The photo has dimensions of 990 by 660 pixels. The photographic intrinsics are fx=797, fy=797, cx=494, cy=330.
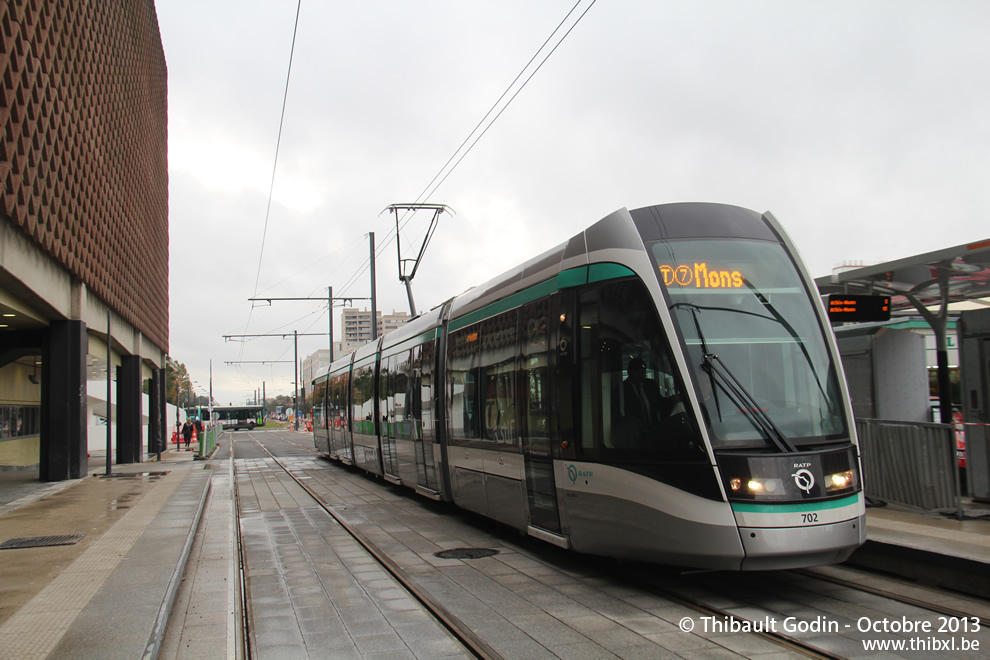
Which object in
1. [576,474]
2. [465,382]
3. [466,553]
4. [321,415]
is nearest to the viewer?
[576,474]

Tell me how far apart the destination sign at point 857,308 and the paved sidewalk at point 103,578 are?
8.02 meters

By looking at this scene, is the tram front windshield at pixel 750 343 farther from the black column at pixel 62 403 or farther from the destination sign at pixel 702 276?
the black column at pixel 62 403

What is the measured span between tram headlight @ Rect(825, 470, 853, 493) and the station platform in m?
1.28

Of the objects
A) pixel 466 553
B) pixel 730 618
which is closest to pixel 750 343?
pixel 730 618

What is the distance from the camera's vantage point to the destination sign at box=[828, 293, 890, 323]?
9.88 m

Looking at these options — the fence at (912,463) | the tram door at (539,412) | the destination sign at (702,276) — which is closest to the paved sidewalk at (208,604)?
the tram door at (539,412)

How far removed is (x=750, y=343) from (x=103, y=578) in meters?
6.18

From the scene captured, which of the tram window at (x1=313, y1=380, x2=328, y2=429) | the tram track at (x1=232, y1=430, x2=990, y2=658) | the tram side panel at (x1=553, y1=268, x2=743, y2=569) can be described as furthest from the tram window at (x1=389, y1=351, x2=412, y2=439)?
the tram window at (x1=313, y1=380, x2=328, y2=429)

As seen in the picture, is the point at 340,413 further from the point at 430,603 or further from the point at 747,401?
the point at 747,401

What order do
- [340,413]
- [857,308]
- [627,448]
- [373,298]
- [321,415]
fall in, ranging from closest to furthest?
[627,448] < [857,308] < [340,413] < [321,415] < [373,298]

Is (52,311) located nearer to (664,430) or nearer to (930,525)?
(664,430)

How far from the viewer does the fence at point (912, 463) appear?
9.01 m

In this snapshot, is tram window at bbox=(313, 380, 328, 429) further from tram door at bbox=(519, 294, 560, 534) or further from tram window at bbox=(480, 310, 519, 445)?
tram door at bbox=(519, 294, 560, 534)

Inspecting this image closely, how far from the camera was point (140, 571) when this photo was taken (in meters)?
7.70
